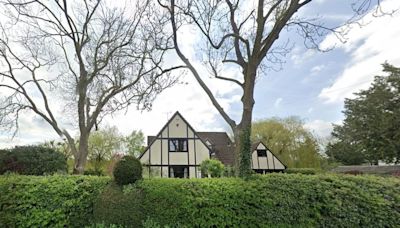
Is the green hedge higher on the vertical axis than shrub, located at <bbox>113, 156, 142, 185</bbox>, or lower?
lower

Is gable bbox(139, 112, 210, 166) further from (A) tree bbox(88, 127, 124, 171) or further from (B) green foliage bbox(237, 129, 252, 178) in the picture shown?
(B) green foliage bbox(237, 129, 252, 178)

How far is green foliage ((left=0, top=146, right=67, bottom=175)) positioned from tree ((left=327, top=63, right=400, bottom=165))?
22912 mm

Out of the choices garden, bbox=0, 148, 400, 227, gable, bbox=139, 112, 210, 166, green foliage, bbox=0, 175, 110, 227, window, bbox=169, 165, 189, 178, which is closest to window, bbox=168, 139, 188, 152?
gable, bbox=139, 112, 210, 166

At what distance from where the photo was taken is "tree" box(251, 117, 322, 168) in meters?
28.6

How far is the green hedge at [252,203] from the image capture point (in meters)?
5.82

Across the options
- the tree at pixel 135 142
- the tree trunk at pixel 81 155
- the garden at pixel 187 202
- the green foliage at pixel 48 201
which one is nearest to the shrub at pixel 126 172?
the garden at pixel 187 202

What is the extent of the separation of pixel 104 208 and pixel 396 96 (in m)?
24.7

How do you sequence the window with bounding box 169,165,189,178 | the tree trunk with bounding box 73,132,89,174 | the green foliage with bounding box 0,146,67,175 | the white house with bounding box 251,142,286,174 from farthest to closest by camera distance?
the white house with bounding box 251,142,286,174, the window with bounding box 169,165,189,178, the tree trunk with bounding box 73,132,89,174, the green foliage with bounding box 0,146,67,175

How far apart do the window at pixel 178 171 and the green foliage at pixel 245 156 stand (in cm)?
1582

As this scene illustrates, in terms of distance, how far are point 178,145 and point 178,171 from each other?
2.02m

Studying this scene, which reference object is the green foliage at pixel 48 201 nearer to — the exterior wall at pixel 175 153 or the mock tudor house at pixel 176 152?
the mock tudor house at pixel 176 152

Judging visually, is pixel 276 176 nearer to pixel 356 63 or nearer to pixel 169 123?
pixel 356 63

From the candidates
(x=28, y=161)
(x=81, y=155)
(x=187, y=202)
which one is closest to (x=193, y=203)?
(x=187, y=202)

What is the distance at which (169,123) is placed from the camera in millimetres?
23219
